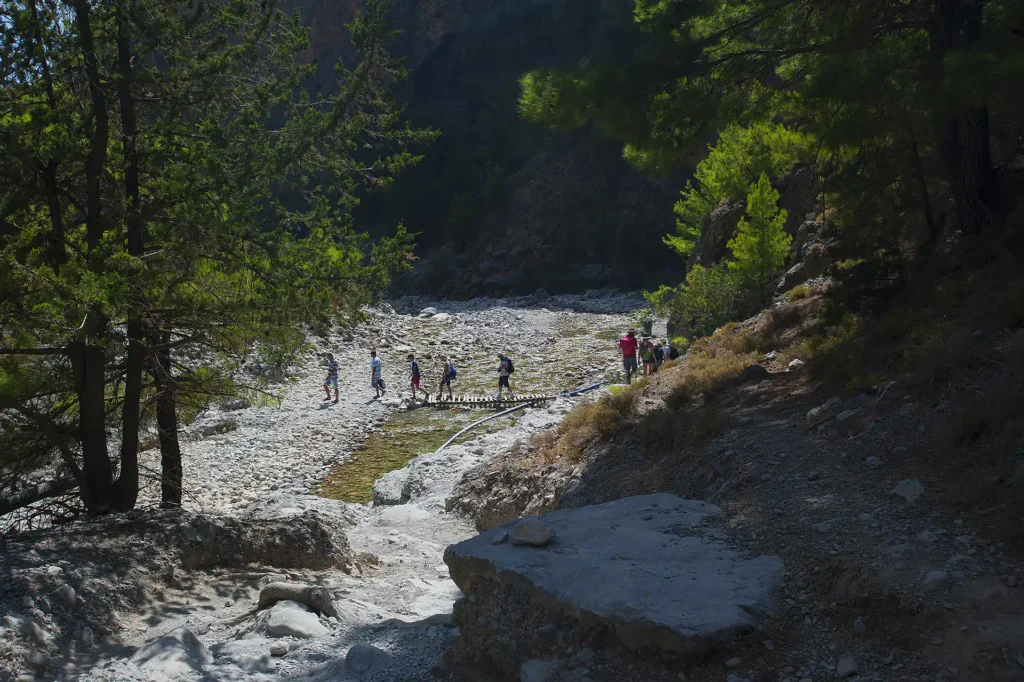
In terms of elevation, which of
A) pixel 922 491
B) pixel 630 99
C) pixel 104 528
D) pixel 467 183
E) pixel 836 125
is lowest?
pixel 104 528

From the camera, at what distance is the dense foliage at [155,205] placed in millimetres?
7488

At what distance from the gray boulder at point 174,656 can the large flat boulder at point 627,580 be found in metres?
1.97

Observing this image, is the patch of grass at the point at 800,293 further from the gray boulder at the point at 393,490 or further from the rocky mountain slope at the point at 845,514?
the gray boulder at the point at 393,490

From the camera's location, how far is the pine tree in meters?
18.6

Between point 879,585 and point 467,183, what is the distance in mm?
69140

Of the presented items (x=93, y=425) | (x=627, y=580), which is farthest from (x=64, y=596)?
(x=627, y=580)

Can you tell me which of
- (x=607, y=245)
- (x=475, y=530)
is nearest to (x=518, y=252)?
(x=607, y=245)

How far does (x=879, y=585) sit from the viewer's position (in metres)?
4.75

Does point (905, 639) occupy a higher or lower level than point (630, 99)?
lower

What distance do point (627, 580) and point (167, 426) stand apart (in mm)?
6939

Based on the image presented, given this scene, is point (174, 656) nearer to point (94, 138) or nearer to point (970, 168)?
point (94, 138)

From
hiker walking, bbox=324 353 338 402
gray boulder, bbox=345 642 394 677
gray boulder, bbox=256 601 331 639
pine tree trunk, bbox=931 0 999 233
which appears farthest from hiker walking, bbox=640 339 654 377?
gray boulder, bbox=345 642 394 677

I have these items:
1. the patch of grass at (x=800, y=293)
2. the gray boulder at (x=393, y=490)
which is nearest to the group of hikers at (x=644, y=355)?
the patch of grass at (x=800, y=293)

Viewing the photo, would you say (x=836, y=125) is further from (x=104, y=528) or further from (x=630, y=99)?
(x=104, y=528)
